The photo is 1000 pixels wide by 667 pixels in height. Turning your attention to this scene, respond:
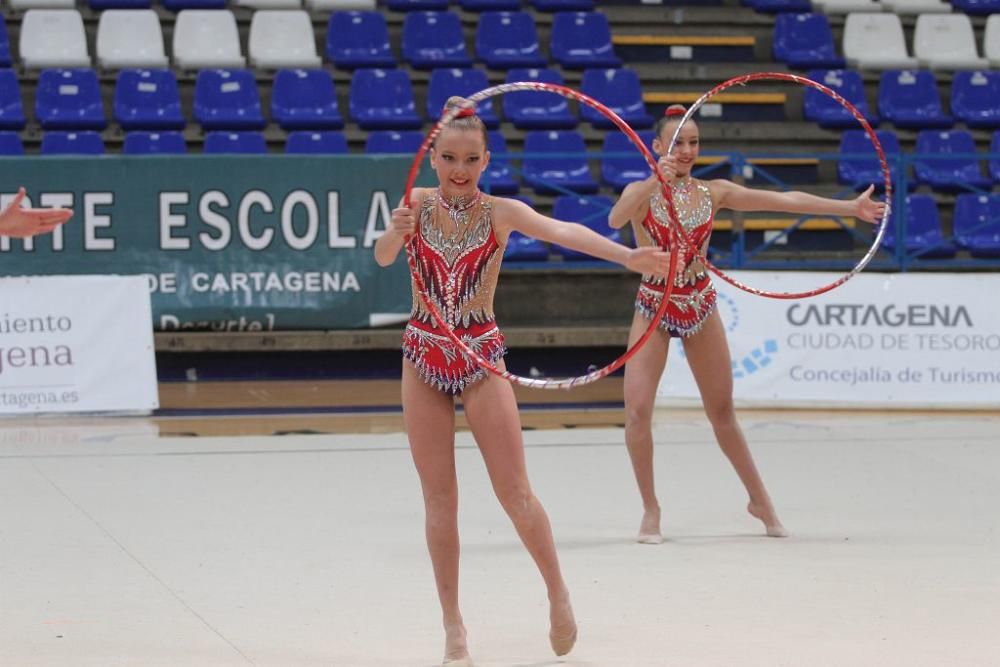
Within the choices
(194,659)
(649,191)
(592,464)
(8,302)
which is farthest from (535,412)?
(194,659)

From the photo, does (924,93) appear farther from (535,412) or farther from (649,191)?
(649,191)

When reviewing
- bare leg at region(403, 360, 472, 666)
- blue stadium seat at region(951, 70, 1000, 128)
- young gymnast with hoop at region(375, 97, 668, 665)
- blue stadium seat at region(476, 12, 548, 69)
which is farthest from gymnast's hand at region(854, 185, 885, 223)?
blue stadium seat at region(951, 70, 1000, 128)

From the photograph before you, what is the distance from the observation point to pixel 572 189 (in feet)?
44.8

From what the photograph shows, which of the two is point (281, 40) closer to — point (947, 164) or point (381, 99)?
point (381, 99)

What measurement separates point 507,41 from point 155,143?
3.76 metres

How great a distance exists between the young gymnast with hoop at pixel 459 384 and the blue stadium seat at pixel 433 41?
10158 millimetres

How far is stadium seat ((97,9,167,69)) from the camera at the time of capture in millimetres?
14039

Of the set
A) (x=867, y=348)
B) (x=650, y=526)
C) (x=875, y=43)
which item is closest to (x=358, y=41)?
(x=875, y=43)

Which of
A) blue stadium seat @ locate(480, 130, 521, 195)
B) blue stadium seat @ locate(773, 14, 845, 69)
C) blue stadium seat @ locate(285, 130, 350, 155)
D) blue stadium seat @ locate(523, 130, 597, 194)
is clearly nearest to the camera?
blue stadium seat @ locate(480, 130, 521, 195)

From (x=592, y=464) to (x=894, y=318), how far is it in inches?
138

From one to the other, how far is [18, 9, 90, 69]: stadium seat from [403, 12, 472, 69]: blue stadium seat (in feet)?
10.2

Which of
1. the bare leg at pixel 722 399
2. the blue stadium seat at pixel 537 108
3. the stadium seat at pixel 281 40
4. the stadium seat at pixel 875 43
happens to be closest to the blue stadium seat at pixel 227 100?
the stadium seat at pixel 281 40

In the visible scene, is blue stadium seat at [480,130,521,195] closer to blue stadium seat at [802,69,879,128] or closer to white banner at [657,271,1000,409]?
white banner at [657,271,1000,409]

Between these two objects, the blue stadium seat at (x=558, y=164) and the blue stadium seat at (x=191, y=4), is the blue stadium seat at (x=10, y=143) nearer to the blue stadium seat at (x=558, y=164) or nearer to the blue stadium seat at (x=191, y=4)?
the blue stadium seat at (x=191, y=4)
